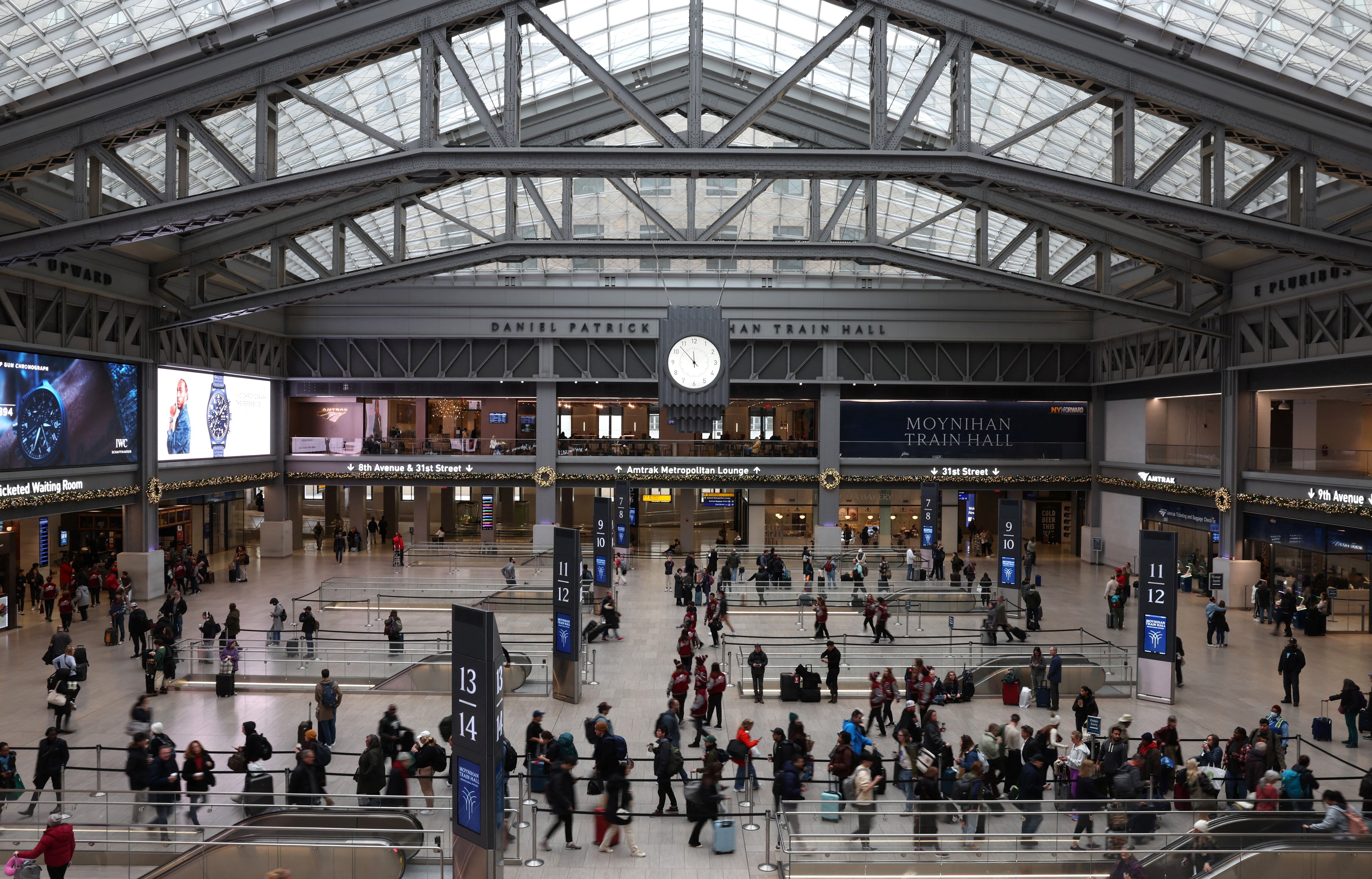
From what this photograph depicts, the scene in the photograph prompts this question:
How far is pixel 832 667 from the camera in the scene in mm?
19688

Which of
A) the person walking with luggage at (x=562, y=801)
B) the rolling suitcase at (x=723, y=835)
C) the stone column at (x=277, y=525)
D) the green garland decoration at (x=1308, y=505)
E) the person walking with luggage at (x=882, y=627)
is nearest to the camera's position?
the rolling suitcase at (x=723, y=835)

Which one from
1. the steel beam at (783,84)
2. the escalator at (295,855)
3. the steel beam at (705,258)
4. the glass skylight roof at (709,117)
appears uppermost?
the glass skylight roof at (709,117)

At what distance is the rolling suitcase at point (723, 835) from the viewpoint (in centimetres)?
1235

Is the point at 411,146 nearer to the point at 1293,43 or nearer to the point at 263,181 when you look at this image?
the point at 263,181

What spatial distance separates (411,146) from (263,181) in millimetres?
2599

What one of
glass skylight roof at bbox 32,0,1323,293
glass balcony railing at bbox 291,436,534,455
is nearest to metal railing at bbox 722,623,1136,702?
glass skylight roof at bbox 32,0,1323,293

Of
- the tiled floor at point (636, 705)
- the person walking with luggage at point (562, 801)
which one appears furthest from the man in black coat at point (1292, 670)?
the person walking with luggage at point (562, 801)

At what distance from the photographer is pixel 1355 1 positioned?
666 inches

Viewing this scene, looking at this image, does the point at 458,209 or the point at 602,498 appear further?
the point at 458,209

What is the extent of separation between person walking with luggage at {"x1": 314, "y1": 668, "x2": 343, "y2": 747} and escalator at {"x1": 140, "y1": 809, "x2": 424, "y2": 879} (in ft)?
15.7

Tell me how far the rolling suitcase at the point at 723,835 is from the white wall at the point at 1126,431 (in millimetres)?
32472

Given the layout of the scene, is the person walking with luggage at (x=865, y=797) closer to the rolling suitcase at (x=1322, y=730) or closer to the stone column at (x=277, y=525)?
the rolling suitcase at (x=1322, y=730)

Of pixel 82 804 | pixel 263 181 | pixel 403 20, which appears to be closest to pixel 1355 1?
pixel 403 20

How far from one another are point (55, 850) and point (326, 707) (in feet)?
18.7
